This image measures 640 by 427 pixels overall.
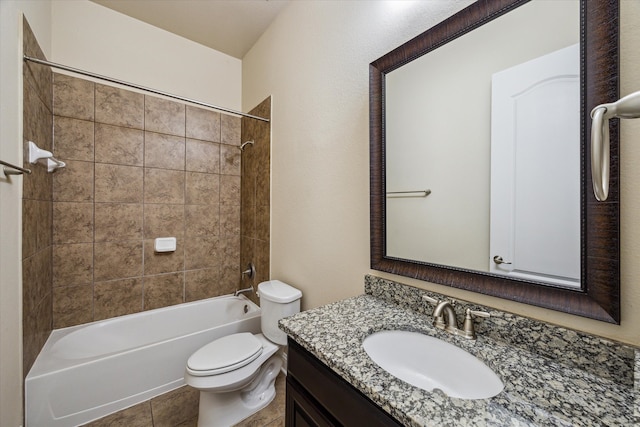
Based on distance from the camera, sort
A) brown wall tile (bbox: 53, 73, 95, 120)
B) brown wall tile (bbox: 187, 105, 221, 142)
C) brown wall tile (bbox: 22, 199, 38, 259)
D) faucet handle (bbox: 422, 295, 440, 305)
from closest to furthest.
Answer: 1. faucet handle (bbox: 422, 295, 440, 305)
2. brown wall tile (bbox: 22, 199, 38, 259)
3. brown wall tile (bbox: 53, 73, 95, 120)
4. brown wall tile (bbox: 187, 105, 221, 142)

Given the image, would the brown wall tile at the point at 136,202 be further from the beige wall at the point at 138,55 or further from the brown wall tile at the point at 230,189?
the beige wall at the point at 138,55

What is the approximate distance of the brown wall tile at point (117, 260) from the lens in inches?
76.9

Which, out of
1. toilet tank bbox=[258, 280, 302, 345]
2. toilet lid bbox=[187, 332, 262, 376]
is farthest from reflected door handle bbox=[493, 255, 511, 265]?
toilet lid bbox=[187, 332, 262, 376]

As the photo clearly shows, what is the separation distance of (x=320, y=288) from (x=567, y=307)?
1140 mm

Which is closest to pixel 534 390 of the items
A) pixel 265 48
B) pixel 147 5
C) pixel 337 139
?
pixel 337 139

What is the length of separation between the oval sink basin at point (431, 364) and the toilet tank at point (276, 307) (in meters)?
0.86

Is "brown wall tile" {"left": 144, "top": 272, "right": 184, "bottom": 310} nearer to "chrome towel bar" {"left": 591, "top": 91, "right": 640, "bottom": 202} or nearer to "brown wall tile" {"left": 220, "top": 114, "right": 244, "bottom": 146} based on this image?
"brown wall tile" {"left": 220, "top": 114, "right": 244, "bottom": 146}

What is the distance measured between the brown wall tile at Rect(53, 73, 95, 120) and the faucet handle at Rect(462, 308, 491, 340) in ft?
8.93

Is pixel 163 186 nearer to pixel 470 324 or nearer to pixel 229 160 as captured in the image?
pixel 229 160

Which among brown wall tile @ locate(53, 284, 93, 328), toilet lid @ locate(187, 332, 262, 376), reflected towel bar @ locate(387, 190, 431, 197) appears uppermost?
reflected towel bar @ locate(387, 190, 431, 197)

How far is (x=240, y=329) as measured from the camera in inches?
78.8

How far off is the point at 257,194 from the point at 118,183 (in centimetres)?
110

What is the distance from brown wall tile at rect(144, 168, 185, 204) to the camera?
2131mm

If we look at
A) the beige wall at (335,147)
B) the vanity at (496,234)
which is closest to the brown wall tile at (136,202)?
the beige wall at (335,147)
